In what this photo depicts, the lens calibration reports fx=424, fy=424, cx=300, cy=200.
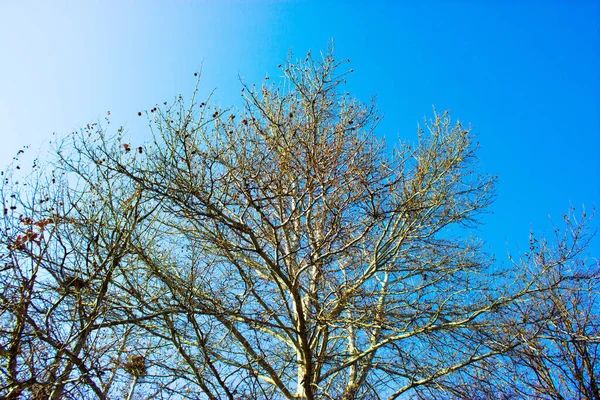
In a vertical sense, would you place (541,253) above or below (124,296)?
above

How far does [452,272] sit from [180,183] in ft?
14.9

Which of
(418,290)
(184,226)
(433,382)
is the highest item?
(184,226)

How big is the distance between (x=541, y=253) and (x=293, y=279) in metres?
5.06

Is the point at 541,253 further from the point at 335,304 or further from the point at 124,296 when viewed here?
the point at 124,296

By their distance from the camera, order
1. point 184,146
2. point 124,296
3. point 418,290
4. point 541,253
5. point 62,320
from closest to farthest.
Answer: point 62,320, point 184,146, point 124,296, point 418,290, point 541,253

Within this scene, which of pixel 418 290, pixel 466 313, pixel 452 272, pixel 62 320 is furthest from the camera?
pixel 452 272

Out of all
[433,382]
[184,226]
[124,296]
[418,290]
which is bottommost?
[433,382]

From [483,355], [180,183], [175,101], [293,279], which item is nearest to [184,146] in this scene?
[180,183]

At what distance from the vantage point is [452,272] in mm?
6711

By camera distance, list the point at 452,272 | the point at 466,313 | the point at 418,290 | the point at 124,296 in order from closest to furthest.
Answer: the point at 124,296 < the point at 466,313 < the point at 418,290 < the point at 452,272

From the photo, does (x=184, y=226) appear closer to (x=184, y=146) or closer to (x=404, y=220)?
(x=184, y=146)

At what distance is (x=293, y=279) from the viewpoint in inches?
189

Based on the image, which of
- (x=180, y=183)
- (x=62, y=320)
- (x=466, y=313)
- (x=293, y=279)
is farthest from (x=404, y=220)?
(x=62, y=320)

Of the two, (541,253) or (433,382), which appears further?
(541,253)
